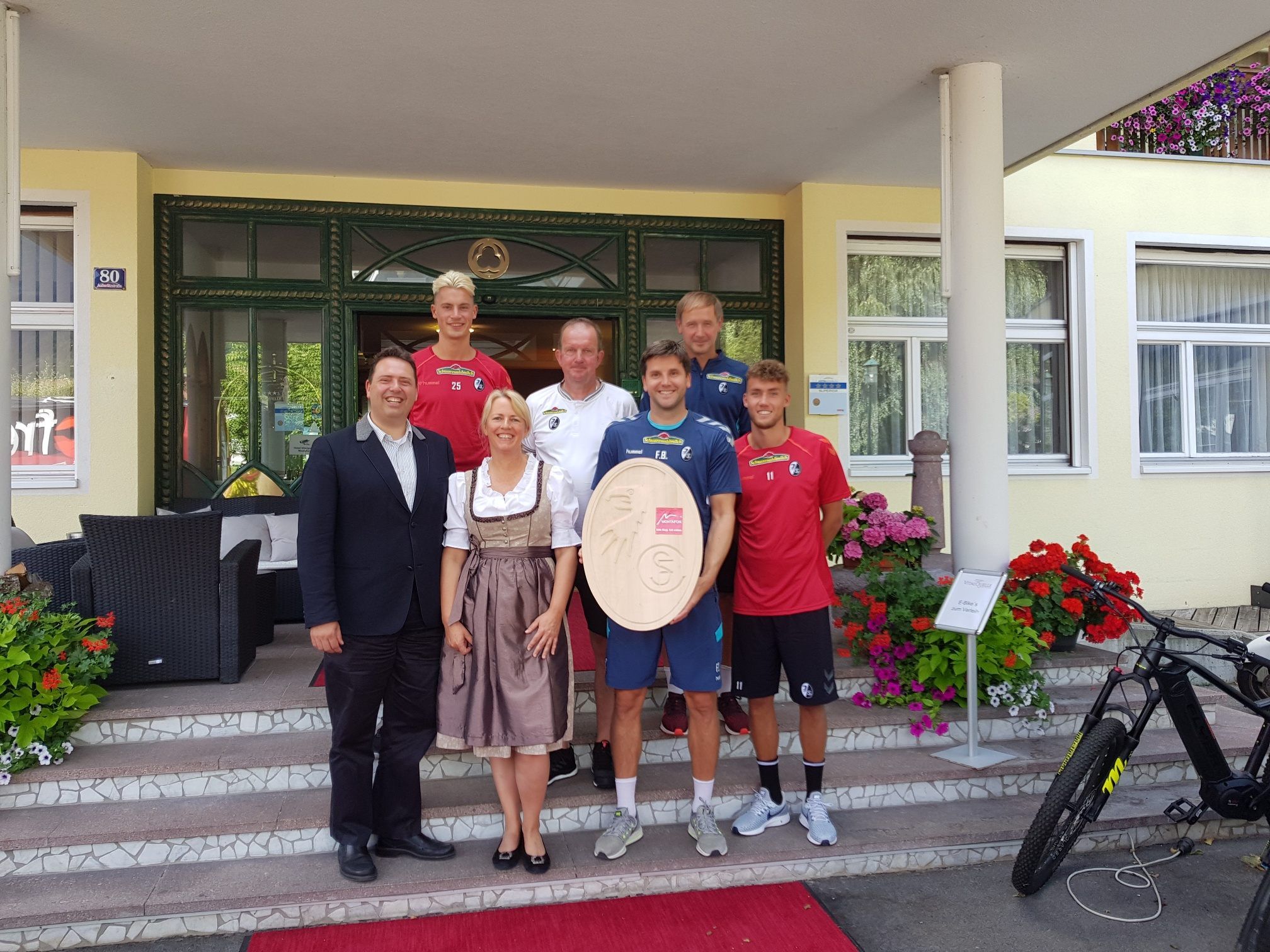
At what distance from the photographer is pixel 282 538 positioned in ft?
19.0

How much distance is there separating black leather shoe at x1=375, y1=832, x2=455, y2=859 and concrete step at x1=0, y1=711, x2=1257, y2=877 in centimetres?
14

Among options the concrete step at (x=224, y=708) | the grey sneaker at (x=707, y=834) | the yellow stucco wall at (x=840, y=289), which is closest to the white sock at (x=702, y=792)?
the grey sneaker at (x=707, y=834)

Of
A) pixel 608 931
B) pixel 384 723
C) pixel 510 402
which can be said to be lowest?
pixel 608 931

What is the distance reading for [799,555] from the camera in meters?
3.25

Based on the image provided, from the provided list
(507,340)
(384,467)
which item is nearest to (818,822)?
(384,467)

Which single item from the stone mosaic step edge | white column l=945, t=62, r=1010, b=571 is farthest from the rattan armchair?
white column l=945, t=62, r=1010, b=571

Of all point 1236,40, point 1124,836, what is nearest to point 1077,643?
point 1124,836

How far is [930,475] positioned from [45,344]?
601 cm

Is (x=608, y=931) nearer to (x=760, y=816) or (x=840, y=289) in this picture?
(x=760, y=816)

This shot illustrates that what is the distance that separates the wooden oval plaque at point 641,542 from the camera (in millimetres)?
2979

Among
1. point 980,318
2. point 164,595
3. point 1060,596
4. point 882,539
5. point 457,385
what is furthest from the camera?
point 882,539

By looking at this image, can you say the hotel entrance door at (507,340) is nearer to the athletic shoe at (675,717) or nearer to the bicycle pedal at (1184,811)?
the athletic shoe at (675,717)

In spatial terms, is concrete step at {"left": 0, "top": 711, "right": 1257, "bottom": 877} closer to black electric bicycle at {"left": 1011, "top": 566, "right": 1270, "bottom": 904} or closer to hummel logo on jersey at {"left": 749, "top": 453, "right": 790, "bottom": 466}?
black electric bicycle at {"left": 1011, "top": 566, "right": 1270, "bottom": 904}

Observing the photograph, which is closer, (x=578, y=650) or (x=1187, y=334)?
(x=578, y=650)
